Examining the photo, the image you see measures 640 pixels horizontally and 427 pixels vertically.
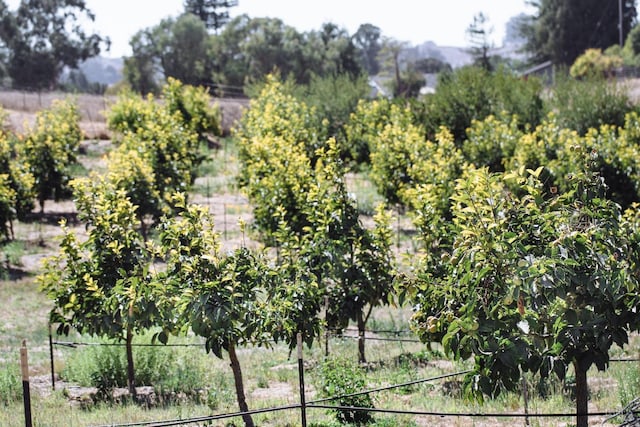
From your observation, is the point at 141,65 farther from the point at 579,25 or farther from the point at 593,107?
the point at 593,107

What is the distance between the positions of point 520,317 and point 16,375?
6307mm

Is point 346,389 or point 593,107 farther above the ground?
point 593,107

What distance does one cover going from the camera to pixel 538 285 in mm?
5145

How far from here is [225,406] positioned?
833 cm

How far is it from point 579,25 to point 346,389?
55.3 m

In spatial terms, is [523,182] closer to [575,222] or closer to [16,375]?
[575,222]

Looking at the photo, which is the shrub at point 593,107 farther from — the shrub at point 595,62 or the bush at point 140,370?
the shrub at point 595,62

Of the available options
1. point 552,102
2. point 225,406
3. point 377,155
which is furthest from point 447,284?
point 552,102

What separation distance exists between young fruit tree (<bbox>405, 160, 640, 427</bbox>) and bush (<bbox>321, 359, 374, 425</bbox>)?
2076 millimetres

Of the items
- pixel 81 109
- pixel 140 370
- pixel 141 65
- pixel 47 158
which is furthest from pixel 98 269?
pixel 141 65

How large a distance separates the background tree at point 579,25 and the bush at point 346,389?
177ft

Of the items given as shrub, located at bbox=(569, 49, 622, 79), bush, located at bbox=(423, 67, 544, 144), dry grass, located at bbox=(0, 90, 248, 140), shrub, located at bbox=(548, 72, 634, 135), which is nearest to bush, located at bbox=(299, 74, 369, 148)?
dry grass, located at bbox=(0, 90, 248, 140)

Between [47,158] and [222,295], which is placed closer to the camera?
[222,295]

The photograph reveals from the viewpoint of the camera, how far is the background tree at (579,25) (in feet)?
188
